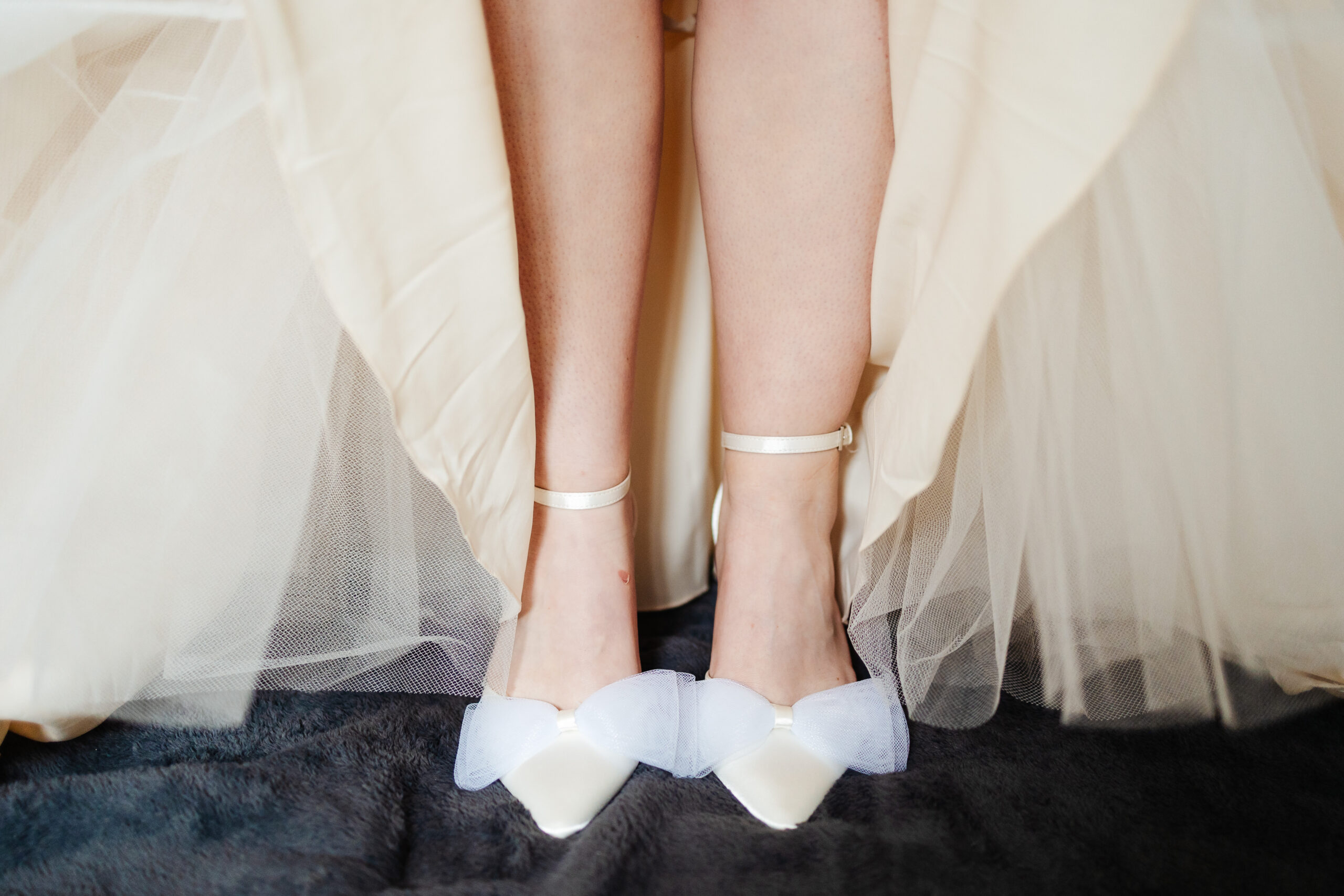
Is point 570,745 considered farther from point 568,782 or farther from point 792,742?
point 792,742

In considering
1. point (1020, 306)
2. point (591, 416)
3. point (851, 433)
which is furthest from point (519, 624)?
point (1020, 306)

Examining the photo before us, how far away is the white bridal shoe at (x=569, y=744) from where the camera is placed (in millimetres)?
448

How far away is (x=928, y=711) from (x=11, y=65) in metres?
0.68

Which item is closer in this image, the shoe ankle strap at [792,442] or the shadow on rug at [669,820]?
the shadow on rug at [669,820]

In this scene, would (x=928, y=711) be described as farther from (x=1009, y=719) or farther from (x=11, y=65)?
(x=11, y=65)

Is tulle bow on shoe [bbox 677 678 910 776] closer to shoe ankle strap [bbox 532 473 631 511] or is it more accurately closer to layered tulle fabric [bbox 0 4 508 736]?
shoe ankle strap [bbox 532 473 631 511]

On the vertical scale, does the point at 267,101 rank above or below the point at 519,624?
above

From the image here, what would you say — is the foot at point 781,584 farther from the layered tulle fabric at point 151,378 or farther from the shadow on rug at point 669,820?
the layered tulle fabric at point 151,378

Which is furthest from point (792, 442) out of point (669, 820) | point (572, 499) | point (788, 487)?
point (669, 820)

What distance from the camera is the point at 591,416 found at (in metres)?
0.52

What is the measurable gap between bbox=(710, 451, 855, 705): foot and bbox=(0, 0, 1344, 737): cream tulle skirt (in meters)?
0.09

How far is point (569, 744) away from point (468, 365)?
25 cm

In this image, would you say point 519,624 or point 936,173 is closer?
point 936,173

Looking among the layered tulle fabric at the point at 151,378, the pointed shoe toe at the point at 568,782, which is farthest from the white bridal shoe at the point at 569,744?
the layered tulle fabric at the point at 151,378
